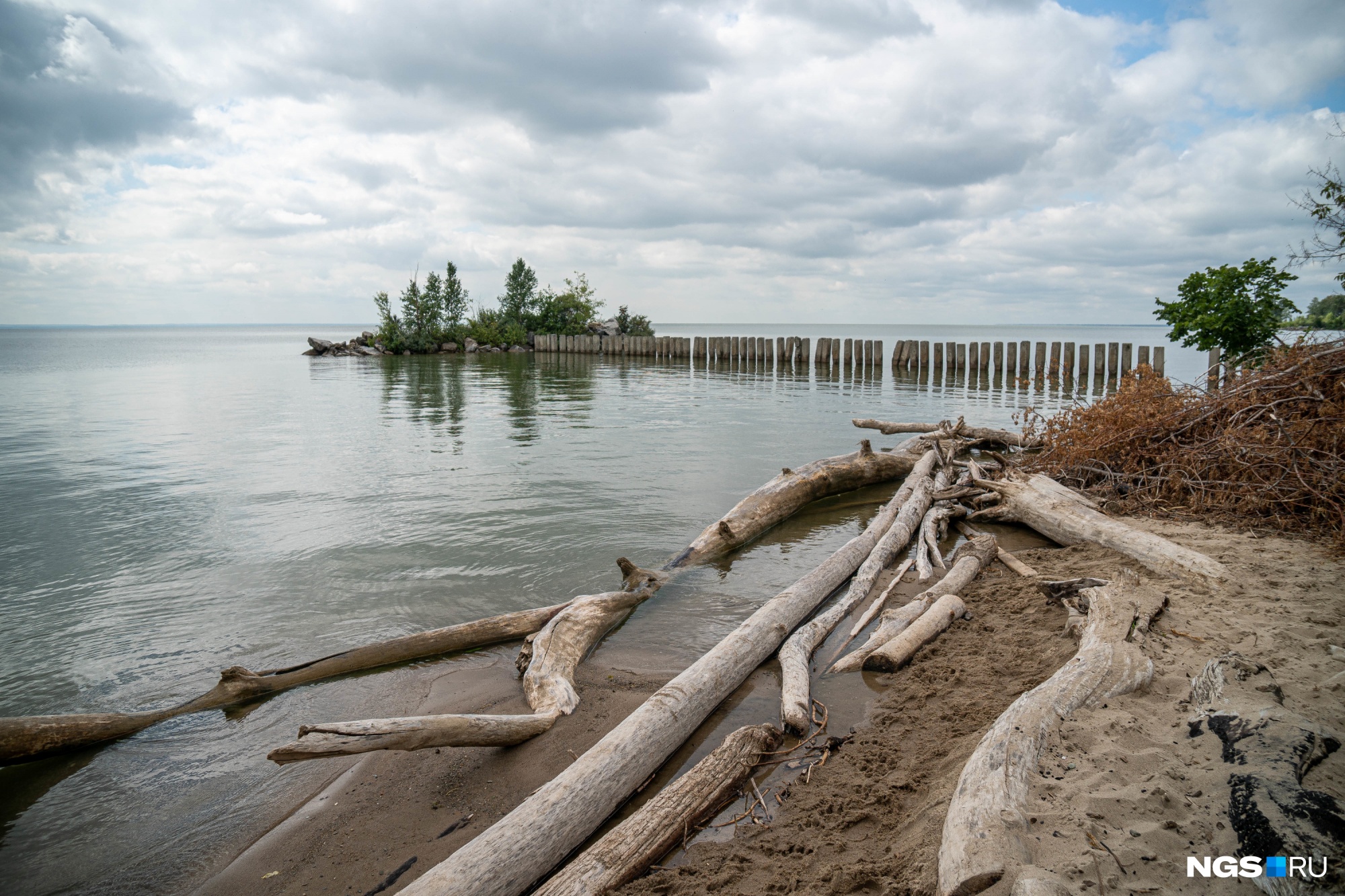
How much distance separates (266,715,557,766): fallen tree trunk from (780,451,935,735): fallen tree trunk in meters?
1.57

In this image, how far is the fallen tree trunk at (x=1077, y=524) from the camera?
18.0ft

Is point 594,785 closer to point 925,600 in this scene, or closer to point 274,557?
point 925,600

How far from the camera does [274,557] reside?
775 cm

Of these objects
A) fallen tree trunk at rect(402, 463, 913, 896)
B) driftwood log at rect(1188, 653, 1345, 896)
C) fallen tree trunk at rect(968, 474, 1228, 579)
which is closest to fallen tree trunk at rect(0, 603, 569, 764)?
fallen tree trunk at rect(402, 463, 913, 896)

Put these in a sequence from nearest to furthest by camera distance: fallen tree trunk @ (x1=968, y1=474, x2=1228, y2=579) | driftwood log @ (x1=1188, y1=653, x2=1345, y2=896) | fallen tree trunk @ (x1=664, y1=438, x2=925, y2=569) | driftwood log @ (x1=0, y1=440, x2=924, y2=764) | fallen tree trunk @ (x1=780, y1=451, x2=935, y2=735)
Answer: driftwood log @ (x1=1188, y1=653, x2=1345, y2=896) → driftwood log @ (x1=0, y1=440, x2=924, y2=764) → fallen tree trunk @ (x1=780, y1=451, x2=935, y2=735) → fallen tree trunk @ (x1=968, y1=474, x2=1228, y2=579) → fallen tree trunk @ (x1=664, y1=438, x2=925, y2=569)

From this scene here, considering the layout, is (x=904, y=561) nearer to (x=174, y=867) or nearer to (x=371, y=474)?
(x=174, y=867)

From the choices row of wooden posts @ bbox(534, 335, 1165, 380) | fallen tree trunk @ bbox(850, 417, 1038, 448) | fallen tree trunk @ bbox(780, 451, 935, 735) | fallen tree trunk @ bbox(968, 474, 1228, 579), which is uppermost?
row of wooden posts @ bbox(534, 335, 1165, 380)

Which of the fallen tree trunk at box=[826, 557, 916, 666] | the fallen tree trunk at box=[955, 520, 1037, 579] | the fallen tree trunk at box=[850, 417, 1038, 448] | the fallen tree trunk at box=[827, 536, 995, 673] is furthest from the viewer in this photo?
the fallen tree trunk at box=[850, 417, 1038, 448]

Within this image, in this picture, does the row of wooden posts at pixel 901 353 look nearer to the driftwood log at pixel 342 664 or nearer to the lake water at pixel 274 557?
the lake water at pixel 274 557

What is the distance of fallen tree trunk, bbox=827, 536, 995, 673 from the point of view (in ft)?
16.3

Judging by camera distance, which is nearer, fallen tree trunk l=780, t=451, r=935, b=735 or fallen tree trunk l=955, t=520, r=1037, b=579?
fallen tree trunk l=780, t=451, r=935, b=735

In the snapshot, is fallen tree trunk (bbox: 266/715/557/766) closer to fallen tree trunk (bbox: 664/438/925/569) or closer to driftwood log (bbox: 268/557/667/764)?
driftwood log (bbox: 268/557/667/764)

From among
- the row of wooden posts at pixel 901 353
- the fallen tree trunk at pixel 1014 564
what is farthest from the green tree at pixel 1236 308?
the fallen tree trunk at pixel 1014 564

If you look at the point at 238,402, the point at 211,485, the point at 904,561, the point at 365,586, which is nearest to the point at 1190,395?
the point at 904,561
